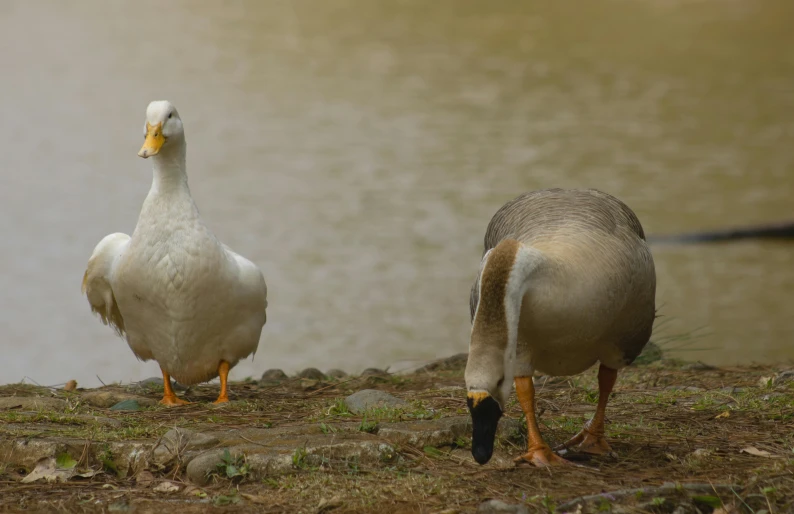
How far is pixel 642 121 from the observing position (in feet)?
39.9

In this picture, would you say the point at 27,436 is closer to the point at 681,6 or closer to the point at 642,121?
the point at 642,121

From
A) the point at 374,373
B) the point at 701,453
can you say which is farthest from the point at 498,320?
the point at 374,373

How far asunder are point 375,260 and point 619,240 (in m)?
7.96

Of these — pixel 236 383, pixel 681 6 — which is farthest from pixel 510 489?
pixel 681 6

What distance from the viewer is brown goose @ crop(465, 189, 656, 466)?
3.05 meters

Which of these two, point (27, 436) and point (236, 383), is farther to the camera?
point (236, 383)

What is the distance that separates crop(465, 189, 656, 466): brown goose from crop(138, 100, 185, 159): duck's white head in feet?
6.69

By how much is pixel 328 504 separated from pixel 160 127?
9.01ft

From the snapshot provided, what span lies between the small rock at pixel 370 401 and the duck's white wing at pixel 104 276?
5.48ft

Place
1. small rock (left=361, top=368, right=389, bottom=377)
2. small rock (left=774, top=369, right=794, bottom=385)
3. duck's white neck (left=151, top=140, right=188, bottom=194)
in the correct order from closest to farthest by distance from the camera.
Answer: duck's white neck (left=151, top=140, right=188, bottom=194) → small rock (left=774, top=369, right=794, bottom=385) → small rock (left=361, top=368, right=389, bottom=377)

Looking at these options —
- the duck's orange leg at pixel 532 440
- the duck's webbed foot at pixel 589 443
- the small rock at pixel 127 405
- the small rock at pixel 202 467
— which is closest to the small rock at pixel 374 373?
the small rock at pixel 127 405

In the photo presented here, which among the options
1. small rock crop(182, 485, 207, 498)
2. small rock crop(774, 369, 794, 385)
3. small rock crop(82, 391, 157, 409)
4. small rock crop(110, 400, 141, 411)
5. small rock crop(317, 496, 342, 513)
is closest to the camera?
small rock crop(317, 496, 342, 513)

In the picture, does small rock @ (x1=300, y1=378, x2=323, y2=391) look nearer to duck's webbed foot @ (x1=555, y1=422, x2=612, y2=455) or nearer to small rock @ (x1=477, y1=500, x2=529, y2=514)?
duck's webbed foot @ (x1=555, y1=422, x2=612, y2=455)

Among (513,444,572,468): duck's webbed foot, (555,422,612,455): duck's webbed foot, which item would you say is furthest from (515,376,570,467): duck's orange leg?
(555,422,612,455): duck's webbed foot
